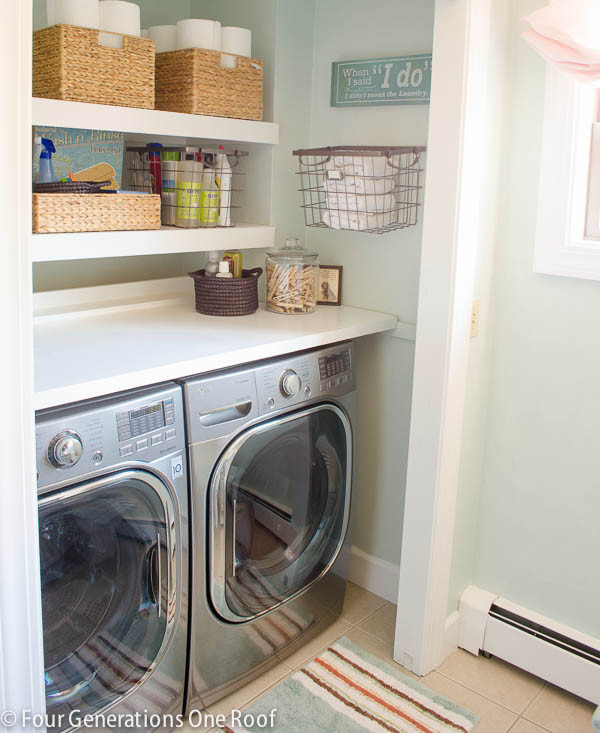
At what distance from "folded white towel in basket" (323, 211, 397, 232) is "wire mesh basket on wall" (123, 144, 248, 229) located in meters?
0.33

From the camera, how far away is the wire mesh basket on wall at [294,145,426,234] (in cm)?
216

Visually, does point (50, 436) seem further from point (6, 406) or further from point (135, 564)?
point (135, 564)

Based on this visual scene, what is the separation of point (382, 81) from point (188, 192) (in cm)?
68

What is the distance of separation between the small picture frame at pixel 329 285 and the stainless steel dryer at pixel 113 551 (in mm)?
890

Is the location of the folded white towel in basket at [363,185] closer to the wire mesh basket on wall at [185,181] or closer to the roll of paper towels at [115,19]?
the wire mesh basket on wall at [185,181]

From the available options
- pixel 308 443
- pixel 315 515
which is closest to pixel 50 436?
pixel 308 443

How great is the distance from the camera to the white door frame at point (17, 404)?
3.86 feet

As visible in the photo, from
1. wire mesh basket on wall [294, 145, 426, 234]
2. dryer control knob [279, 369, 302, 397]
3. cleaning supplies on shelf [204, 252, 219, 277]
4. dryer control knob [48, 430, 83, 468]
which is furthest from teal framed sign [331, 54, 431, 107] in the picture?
dryer control knob [48, 430, 83, 468]

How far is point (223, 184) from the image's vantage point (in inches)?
90.3

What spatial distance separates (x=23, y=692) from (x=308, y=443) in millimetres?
1019

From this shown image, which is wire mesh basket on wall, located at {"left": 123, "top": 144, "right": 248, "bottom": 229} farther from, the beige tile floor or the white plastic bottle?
the beige tile floor

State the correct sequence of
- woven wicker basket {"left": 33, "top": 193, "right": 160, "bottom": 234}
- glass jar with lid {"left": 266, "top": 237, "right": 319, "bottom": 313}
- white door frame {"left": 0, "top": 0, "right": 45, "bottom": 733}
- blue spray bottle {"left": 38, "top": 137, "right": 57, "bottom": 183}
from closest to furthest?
white door frame {"left": 0, "top": 0, "right": 45, "bottom": 733}
woven wicker basket {"left": 33, "top": 193, "right": 160, "bottom": 234}
blue spray bottle {"left": 38, "top": 137, "right": 57, "bottom": 183}
glass jar with lid {"left": 266, "top": 237, "right": 319, "bottom": 313}

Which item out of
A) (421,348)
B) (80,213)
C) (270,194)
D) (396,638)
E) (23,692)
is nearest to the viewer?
(23,692)

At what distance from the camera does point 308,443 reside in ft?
7.09
